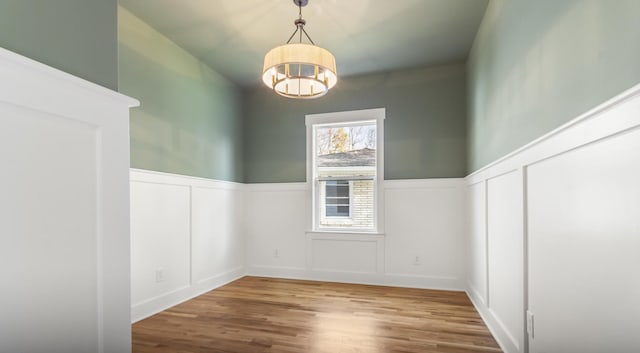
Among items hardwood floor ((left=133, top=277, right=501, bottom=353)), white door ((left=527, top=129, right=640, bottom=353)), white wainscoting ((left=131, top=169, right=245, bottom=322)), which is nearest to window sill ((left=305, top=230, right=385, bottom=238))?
hardwood floor ((left=133, top=277, right=501, bottom=353))

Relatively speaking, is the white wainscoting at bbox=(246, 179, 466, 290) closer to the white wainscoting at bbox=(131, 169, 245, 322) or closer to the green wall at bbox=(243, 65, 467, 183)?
the green wall at bbox=(243, 65, 467, 183)

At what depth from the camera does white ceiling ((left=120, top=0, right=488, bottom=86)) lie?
8.85 feet

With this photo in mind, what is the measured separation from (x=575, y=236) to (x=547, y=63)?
0.86 meters

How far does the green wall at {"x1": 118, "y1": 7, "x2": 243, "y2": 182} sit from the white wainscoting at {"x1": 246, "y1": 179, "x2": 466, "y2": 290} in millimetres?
798

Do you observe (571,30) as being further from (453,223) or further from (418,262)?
(418,262)

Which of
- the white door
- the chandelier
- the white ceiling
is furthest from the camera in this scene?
the white ceiling

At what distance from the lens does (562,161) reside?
1440mm

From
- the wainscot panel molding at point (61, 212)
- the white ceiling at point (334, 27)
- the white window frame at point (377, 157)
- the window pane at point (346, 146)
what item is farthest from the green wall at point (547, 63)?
the wainscot panel molding at point (61, 212)

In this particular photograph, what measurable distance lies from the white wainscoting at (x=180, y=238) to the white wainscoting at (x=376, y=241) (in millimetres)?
371

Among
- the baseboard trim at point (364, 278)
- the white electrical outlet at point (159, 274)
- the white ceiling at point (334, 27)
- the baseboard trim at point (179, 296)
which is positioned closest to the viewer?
the white ceiling at point (334, 27)

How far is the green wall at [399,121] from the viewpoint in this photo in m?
3.94

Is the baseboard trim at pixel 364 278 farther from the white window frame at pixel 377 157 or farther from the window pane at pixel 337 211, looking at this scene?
the window pane at pixel 337 211

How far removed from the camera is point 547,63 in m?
1.62

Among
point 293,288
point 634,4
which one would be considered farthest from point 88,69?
point 293,288
